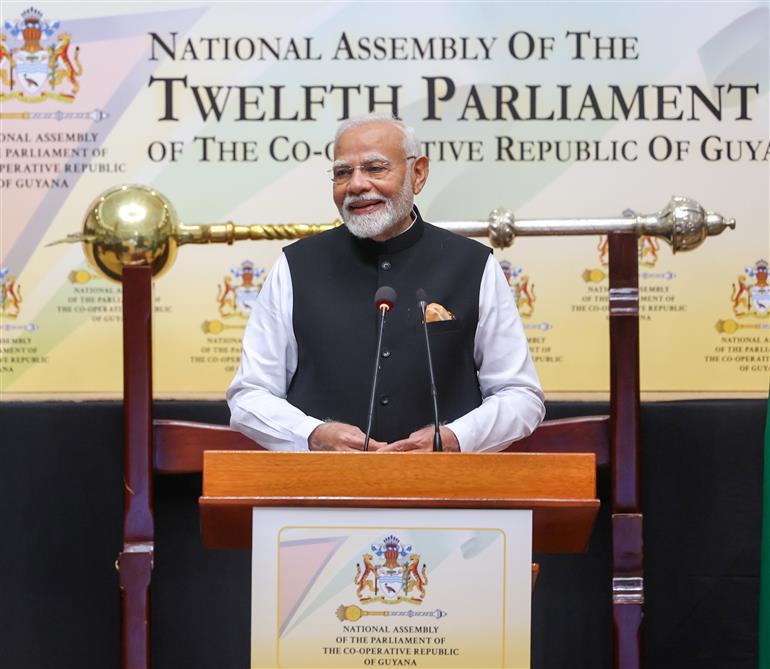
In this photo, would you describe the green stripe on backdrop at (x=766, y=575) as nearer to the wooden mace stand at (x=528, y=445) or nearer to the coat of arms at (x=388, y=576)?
the wooden mace stand at (x=528, y=445)

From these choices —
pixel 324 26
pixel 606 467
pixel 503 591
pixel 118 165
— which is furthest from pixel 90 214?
pixel 503 591

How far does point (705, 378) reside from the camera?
4543 mm

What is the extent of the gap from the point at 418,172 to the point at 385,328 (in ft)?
1.46

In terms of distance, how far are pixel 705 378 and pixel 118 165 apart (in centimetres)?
212

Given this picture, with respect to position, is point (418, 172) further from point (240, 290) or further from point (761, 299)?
point (761, 299)

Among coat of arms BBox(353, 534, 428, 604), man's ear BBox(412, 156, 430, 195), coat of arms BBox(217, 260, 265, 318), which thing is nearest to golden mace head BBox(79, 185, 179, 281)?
man's ear BBox(412, 156, 430, 195)

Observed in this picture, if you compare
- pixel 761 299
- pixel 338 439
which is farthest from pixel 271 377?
pixel 761 299

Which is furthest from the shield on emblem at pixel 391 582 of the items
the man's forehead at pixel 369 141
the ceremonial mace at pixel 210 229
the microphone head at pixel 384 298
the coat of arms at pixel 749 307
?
the coat of arms at pixel 749 307

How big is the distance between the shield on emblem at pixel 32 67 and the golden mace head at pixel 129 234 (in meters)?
1.04

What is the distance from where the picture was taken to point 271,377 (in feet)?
10.9

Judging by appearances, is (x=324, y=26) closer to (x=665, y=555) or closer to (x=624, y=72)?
(x=624, y=72)

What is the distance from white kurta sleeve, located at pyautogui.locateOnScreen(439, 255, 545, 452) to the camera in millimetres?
3145

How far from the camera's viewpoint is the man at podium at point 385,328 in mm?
3301

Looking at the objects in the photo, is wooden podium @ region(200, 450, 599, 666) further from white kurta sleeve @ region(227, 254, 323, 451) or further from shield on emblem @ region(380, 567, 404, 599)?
white kurta sleeve @ region(227, 254, 323, 451)
